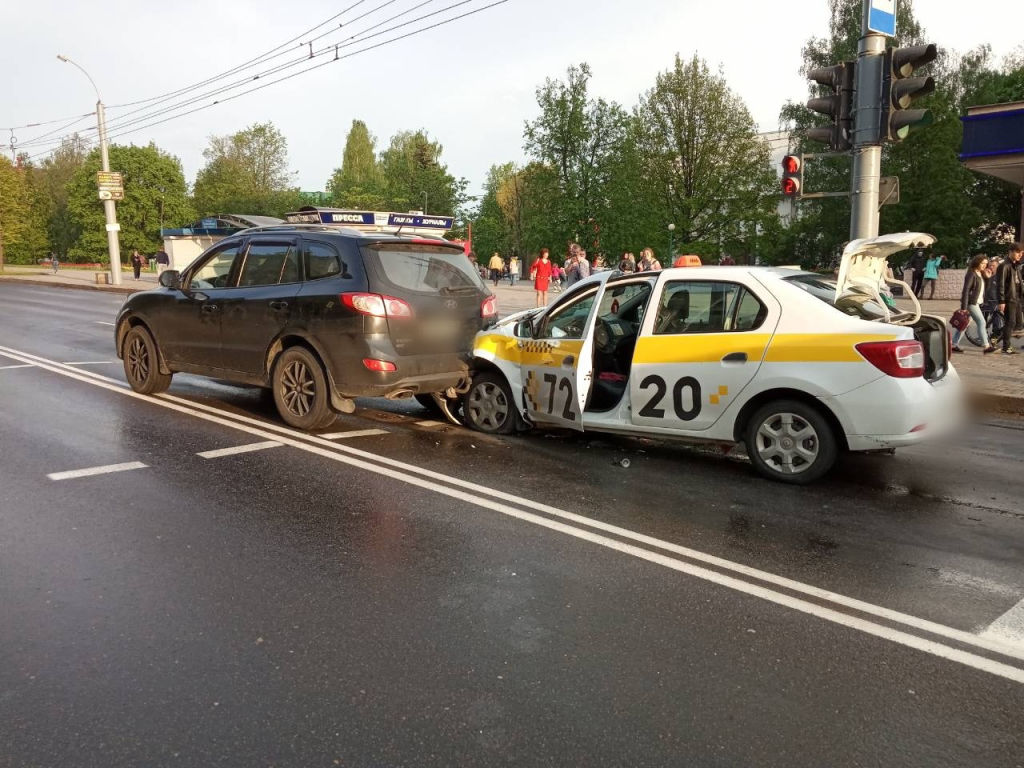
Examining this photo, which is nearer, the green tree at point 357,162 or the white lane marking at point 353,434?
the white lane marking at point 353,434

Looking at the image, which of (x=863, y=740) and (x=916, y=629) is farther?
(x=916, y=629)

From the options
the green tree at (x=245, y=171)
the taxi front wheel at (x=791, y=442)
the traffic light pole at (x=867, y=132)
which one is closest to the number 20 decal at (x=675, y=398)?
the taxi front wheel at (x=791, y=442)

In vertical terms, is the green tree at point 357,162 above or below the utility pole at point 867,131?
above

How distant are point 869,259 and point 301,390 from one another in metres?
5.00

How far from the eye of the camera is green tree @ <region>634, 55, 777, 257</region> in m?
42.1

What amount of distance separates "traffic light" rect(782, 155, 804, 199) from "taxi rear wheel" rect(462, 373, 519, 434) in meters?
5.69

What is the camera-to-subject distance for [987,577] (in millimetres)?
4062

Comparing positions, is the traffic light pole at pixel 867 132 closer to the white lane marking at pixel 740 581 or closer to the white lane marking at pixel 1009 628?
the white lane marking at pixel 740 581

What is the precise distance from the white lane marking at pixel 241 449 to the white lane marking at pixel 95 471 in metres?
0.52

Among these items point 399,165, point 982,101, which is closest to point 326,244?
point 982,101

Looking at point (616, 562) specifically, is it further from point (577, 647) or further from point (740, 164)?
point (740, 164)

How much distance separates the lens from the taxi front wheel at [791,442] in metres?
5.55

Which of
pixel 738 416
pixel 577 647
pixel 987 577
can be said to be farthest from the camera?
pixel 738 416

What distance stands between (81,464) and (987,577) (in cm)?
617
